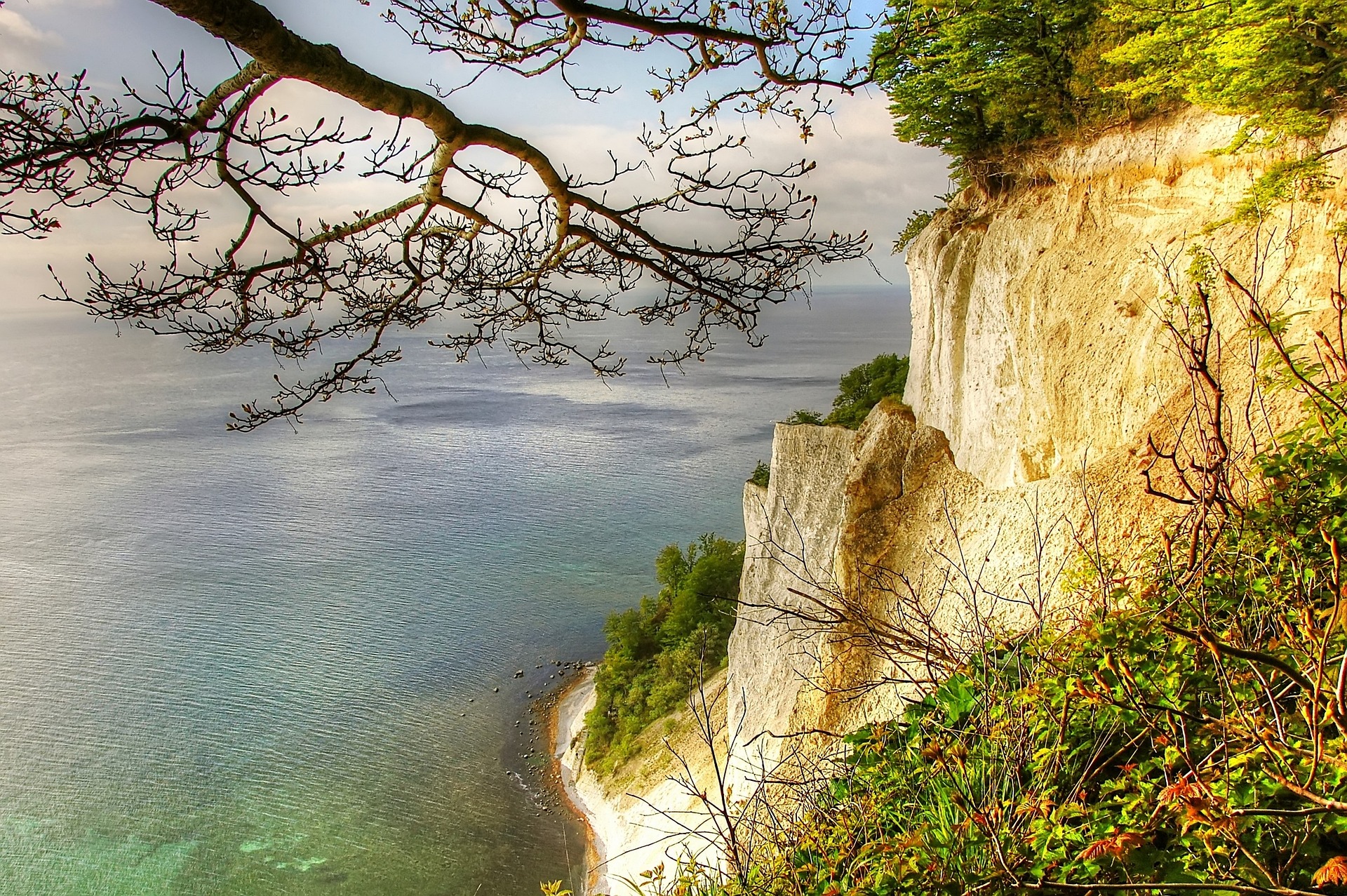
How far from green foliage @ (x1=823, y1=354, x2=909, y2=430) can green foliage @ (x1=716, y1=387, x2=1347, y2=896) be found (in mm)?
15401

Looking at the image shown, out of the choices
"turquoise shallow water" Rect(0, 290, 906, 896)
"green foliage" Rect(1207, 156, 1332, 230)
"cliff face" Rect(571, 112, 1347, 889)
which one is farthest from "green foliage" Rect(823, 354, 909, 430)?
"green foliage" Rect(1207, 156, 1332, 230)

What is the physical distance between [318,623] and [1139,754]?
35.0m

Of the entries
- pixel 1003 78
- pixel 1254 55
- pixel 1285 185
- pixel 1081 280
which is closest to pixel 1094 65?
pixel 1003 78

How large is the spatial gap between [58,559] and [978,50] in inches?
1936

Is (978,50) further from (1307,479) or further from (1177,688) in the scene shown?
(1177,688)

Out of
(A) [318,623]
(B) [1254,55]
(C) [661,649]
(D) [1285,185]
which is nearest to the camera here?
(B) [1254,55]

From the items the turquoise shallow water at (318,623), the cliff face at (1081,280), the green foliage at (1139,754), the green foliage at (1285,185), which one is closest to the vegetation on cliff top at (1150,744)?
the green foliage at (1139,754)

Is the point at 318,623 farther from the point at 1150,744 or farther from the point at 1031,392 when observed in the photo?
the point at 1150,744

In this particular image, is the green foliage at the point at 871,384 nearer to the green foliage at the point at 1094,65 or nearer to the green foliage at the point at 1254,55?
the green foliage at the point at 1094,65

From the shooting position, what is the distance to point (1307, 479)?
12.6 ft

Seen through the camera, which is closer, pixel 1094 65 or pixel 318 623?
pixel 1094 65

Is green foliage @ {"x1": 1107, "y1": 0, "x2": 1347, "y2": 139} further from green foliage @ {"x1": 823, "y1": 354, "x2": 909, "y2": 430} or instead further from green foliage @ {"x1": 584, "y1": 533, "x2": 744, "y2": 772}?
green foliage @ {"x1": 584, "y1": 533, "x2": 744, "y2": 772}

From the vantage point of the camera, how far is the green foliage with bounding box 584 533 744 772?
21875 millimetres

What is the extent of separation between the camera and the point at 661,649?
2605 centimetres
